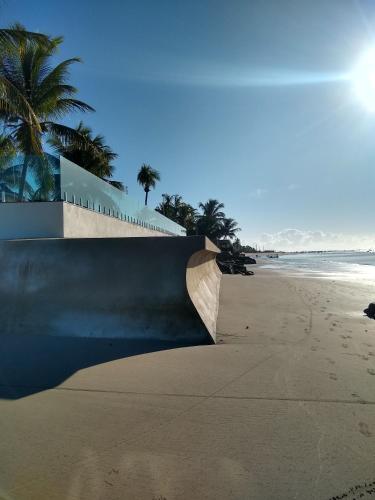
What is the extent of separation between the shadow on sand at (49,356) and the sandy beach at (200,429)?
7.0 inches

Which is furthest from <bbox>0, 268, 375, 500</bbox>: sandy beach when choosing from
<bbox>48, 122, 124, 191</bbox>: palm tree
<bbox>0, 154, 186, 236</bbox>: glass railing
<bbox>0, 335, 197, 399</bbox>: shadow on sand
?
<bbox>48, 122, 124, 191</bbox>: palm tree

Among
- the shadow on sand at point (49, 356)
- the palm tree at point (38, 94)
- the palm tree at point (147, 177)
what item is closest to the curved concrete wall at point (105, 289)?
the shadow on sand at point (49, 356)

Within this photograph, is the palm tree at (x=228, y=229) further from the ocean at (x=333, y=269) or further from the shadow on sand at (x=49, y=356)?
the shadow on sand at (x=49, y=356)

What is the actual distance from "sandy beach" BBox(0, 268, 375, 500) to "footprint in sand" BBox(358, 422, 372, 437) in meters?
0.02

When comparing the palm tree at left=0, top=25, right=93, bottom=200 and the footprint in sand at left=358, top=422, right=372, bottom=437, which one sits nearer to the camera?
the footprint in sand at left=358, top=422, right=372, bottom=437

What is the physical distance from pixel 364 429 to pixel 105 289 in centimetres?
440

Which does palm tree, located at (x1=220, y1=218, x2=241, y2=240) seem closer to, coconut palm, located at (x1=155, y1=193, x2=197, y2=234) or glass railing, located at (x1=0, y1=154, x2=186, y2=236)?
coconut palm, located at (x1=155, y1=193, x2=197, y2=234)

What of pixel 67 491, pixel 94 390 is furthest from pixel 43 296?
pixel 67 491

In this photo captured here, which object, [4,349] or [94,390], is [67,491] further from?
[4,349]

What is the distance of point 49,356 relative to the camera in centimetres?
492

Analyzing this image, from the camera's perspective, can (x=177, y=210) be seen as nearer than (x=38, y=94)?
No

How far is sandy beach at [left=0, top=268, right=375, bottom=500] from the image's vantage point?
90.2 inches

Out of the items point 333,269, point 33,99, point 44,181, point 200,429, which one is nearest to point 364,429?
point 200,429

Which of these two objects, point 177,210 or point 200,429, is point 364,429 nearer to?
point 200,429
